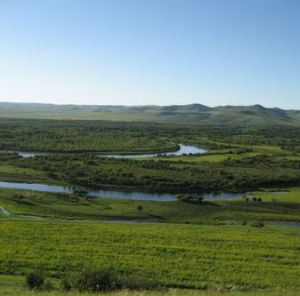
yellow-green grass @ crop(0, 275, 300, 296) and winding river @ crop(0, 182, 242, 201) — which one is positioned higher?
yellow-green grass @ crop(0, 275, 300, 296)

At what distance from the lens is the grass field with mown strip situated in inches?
1190

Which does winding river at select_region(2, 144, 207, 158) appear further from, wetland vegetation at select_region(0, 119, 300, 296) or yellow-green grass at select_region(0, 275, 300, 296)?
yellow-green grass at select_region(0, 275, 300, 296)

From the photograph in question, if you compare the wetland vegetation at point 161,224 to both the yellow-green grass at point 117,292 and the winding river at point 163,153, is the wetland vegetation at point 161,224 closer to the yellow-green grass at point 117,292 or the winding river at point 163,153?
the yellow-green grass at point 117,292

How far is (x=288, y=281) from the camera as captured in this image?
1180 inches

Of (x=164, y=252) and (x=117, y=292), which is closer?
(x=117, y=292)

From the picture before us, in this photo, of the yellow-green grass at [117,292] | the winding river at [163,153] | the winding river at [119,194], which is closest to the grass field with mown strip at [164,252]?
the yellow-green grass at [117,292]

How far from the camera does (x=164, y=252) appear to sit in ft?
119

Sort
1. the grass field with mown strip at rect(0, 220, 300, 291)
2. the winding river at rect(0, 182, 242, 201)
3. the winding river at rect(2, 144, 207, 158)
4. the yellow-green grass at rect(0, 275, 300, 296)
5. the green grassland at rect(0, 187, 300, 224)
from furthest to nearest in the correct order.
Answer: the winding river at rect(2, 144, 207, 158)
the winding river at rect(0, 182, 242, 201)
the green grassland at rect(0, 187, 300, 224)
the grass field with mown strip at rect(0, 220, 300, 291)
the yellow-green grass at rect(0, 275, 300, 296)

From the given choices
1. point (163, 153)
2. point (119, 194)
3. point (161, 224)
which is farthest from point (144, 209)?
point (163, 153)

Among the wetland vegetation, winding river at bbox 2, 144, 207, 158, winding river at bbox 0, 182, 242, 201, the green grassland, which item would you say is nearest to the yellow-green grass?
the wetland vegetation

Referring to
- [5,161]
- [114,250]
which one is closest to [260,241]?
[114,250]

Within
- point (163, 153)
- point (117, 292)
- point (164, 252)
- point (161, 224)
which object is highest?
point (117, 292)

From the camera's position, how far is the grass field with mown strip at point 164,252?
99.1 ft

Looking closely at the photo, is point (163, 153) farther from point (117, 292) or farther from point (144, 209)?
point (117, 292)
